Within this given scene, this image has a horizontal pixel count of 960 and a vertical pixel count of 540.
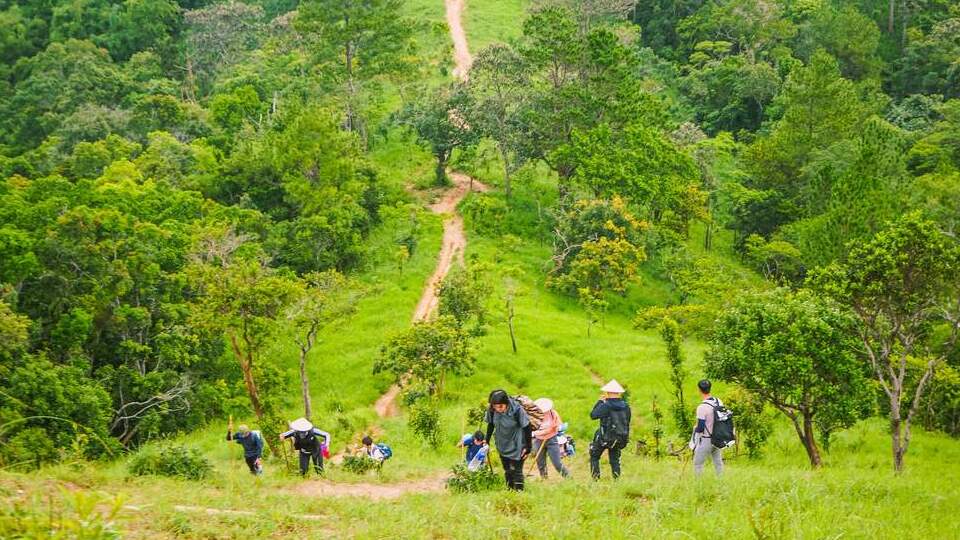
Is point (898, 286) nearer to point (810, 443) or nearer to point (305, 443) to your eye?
point (810, 443)

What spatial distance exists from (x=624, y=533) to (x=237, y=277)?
53.6 ft

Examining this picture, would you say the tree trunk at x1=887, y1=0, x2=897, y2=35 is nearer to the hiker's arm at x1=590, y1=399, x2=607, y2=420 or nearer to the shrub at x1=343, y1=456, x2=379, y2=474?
the hiker's arm at x1=590, y1=399, x2=607, y2=420

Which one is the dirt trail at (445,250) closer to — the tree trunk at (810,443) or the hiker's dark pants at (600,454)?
the tree trunk at (810,443)

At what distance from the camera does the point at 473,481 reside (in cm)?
1119

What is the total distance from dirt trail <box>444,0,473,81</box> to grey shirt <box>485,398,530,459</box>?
47.2 meters

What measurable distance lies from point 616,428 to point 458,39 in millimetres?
58702

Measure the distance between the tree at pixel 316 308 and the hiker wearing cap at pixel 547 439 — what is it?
11.6 m

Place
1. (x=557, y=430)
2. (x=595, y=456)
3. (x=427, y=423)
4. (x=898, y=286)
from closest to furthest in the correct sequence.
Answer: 1. (x=595, y=456)
2. (x=557, y=430)
3. (x=898, y=286)
4. (x=427, y=423)

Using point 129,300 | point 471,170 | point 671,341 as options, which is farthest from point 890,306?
point 471,170

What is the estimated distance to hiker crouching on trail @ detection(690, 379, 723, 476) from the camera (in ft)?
39.5

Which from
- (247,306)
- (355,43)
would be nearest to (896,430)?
(247,306)

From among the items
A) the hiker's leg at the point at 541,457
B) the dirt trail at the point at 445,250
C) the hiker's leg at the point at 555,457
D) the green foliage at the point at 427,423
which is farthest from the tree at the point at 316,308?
the hiker's leg at the point at 555,457

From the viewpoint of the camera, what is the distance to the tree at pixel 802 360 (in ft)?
53.9

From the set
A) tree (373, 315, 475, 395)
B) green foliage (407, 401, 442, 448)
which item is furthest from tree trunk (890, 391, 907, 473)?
tree (373, 315, 475, 395)
